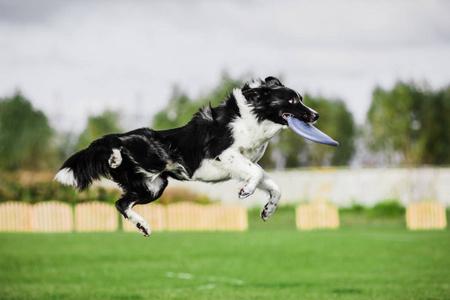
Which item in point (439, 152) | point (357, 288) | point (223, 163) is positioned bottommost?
point (357, 288)

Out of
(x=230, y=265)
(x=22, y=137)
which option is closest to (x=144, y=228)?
(x=230, y=265)

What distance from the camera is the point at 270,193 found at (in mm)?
6715

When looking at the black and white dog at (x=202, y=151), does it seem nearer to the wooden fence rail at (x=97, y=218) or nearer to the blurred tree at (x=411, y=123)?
the wooden fence rail at (x=97, y=218)

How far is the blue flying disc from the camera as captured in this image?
6.21 m

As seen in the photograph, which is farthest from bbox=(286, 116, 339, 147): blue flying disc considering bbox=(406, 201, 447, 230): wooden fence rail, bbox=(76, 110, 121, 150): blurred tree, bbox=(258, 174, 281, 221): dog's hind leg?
bbox=(76, 110, 121, 150): blurred tree

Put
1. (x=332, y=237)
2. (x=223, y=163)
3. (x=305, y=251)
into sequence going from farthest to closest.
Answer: (x=332, y=237) → (x=305, y=251) → (x=223, y=163)

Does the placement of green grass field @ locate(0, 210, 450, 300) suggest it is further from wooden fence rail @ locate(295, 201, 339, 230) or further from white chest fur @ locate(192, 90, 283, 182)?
white chest fur @ locate(192, 90, 283, 182)

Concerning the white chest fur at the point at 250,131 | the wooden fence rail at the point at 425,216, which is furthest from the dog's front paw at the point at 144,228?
the wooden fence rail at the point at 425,216

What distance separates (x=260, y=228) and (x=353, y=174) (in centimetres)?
1453

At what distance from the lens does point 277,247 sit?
28312 millimetres

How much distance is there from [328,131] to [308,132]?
5344cm

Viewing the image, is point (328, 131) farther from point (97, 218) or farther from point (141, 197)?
point (141, 197)

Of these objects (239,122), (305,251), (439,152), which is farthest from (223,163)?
(439,152)

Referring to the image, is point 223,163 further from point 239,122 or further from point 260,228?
point 260,228
